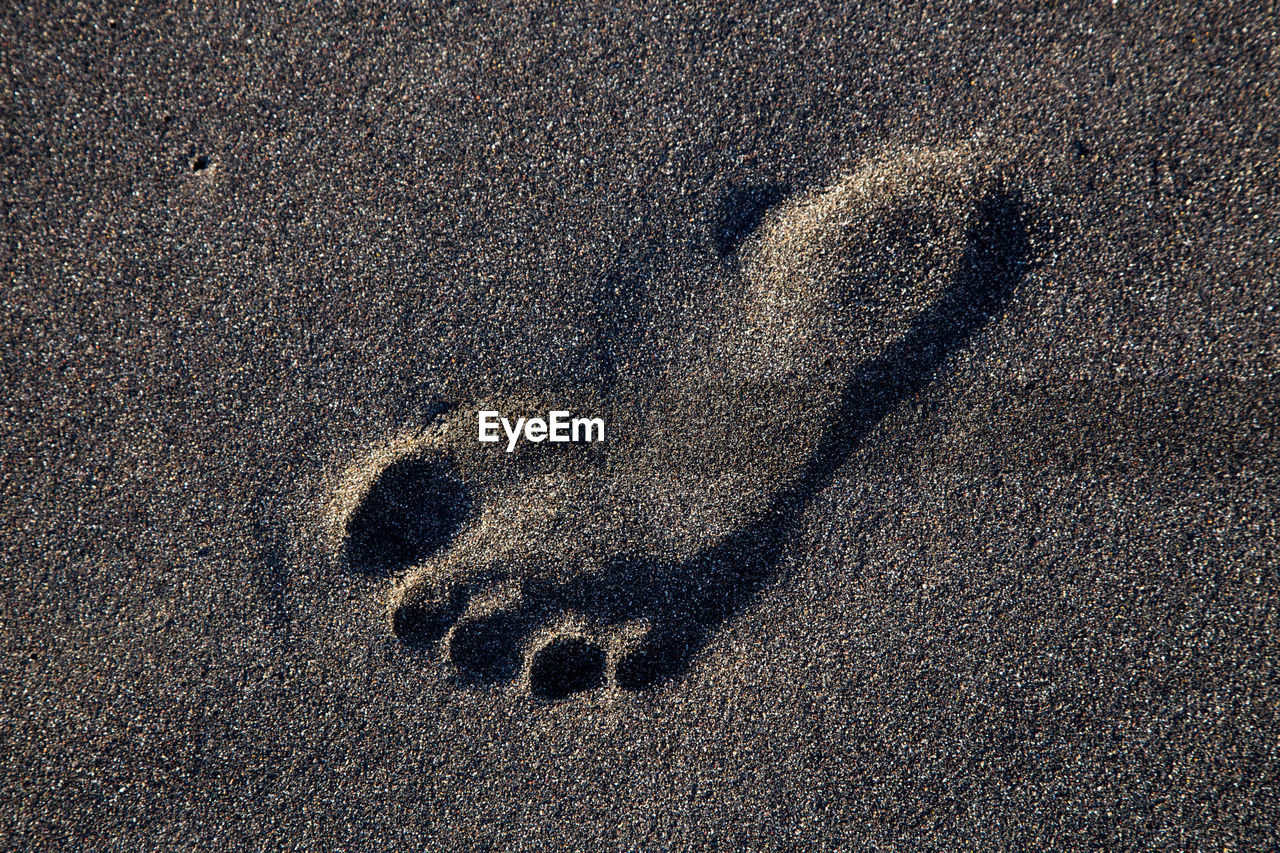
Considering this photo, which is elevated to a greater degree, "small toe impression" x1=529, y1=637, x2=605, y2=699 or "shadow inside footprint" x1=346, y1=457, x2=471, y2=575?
"shadow inside footprint" x1=346, y1=457, x2=471, y2=575

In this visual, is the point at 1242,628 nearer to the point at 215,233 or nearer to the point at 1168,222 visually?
the point at 1168,222

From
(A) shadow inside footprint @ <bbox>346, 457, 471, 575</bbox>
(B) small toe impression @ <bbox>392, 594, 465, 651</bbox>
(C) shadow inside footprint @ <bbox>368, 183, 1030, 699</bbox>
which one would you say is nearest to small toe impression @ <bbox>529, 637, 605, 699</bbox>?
(C) shadow inside footprint @ <bbox>368, 183, 1030, 699</bbox>

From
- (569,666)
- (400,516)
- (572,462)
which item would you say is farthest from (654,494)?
(400,516)

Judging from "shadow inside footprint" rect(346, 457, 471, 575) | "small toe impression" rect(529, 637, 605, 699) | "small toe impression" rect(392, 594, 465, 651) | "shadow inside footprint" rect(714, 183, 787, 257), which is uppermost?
"shadow inside footprint" rect(714, 183, 787, 257)

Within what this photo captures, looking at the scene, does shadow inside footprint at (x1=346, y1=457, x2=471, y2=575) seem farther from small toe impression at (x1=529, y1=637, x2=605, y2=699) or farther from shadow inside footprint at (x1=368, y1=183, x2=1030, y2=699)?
small toe impression at (x1=529, y1=637, x2=605, y2=699)

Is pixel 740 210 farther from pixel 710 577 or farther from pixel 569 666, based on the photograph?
pixel 569 666

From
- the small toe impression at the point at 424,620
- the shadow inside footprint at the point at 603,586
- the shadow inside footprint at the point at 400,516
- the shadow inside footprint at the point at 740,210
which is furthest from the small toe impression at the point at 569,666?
the shadow inside footprint at the point at 740,210
